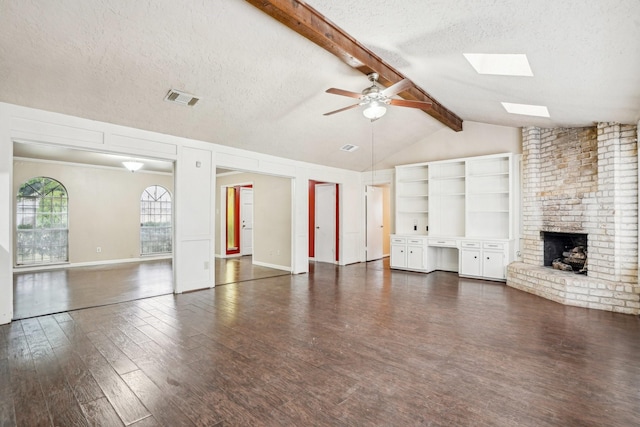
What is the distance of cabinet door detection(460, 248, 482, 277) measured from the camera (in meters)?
6.23

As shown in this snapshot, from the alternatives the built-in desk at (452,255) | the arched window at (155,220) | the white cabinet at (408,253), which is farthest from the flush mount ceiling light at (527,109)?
the arched window at (155,220)

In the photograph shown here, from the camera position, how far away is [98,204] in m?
8.02

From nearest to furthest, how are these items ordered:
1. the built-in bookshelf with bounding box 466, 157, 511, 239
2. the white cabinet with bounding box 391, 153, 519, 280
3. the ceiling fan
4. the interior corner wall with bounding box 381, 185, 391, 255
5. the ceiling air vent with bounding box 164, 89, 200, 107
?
1. the ceiling fan
2. the ceiling air vent with bounding box 164, 89, 200, 107
3. the white cabinet with bounding box 391, 153, 519, 280
4. the built-in bookshelf with bounding box 466, 157, 511, 239
5. the interior corner wall with bounding box 381, 185, 391, 255

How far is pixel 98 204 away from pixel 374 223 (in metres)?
7.20

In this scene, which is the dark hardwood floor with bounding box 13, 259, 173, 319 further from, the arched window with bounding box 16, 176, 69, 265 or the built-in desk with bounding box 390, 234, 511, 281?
the built-in desk with bounding box 390, 234, 511, 281

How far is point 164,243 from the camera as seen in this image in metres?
9.23

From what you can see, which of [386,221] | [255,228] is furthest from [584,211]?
[255,228]

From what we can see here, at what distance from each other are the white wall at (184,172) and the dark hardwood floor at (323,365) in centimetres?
88

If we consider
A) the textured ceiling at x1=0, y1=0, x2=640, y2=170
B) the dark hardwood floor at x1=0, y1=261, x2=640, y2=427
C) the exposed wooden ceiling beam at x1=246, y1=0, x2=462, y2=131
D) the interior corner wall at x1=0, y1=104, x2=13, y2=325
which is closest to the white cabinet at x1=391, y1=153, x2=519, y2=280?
the textured ceiling at x1=0, y1=0, x2=640, y2=170

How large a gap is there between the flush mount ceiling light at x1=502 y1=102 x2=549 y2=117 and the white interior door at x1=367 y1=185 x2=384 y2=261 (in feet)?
13.3

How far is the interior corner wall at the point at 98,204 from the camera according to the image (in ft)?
24.3

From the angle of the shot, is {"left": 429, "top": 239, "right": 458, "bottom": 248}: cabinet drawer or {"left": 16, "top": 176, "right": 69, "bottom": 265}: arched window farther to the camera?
{"left": 16, "top": 176, "right": 69, "bottom": 265}: arched window

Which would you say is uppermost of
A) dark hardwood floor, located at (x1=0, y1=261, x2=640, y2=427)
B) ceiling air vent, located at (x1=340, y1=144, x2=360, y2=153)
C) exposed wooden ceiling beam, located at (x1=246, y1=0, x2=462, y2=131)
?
exposed wooden ceiling beam, located at (x1=246, y1=0, x2=462, y2=131)

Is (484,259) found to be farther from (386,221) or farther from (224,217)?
(224,217)
